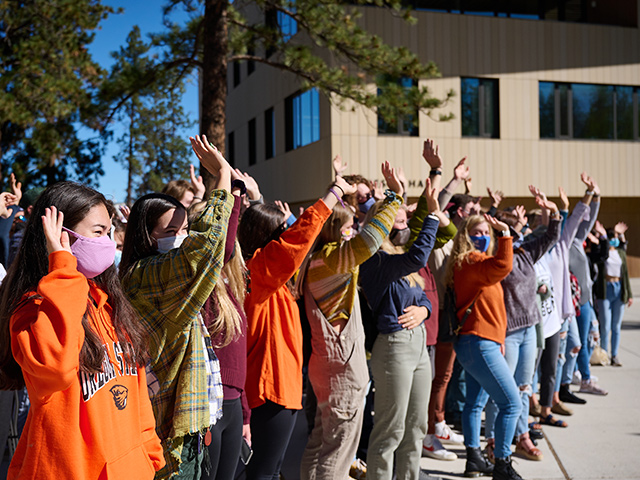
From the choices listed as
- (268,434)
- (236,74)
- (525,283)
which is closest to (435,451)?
(525,283)

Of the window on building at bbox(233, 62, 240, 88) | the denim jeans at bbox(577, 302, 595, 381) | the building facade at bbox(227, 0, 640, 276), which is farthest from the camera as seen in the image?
the window on building at bbox(233, 62, 240, 88)

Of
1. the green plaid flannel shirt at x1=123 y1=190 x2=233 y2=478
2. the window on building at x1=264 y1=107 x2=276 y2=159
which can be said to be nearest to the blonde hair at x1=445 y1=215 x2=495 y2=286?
the green plaid flannel shirt at x1=123 y1=190 x2=233 y2=478

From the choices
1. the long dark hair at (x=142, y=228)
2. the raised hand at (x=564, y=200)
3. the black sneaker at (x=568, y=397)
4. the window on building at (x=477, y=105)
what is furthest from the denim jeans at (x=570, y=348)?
the window on building at (x=477, y=105)

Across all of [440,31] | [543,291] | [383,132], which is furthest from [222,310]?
[440,31]

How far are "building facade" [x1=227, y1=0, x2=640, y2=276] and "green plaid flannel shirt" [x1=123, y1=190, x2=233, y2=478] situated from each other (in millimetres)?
14385

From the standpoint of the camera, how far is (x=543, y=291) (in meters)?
5.85

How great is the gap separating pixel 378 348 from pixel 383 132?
13.8 metres

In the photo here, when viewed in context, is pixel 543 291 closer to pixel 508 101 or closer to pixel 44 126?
pixel 44 126

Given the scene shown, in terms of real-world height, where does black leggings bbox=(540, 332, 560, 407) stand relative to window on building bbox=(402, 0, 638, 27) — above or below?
below

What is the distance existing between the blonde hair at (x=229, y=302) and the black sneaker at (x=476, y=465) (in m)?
2.66

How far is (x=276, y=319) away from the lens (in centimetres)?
356

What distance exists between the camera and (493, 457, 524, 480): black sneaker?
4.68m

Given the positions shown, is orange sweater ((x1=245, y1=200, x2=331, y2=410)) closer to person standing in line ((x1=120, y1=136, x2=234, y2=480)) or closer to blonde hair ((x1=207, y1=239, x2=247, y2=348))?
blonde hair ((x1=207, y1=239, x2=247, y2=348))

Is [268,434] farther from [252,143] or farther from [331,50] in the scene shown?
[252,143]
